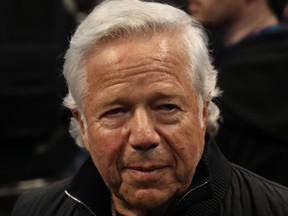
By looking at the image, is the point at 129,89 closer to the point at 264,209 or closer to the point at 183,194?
the point at 183,194

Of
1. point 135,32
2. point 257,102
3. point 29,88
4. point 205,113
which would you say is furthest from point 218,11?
point 29,88

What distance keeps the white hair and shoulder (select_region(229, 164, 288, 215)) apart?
27 centimetres

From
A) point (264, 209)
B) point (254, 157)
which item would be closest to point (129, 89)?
point (264, 209)

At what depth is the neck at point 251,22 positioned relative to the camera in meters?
3.37

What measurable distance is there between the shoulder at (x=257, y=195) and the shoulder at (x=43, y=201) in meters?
0.62

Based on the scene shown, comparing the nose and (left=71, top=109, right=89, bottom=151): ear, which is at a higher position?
the nose

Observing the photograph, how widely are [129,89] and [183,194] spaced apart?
1.21 feet

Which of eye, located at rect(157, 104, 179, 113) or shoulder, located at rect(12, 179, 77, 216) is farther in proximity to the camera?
shoulder, located at rect(12, 179, 77, 216)

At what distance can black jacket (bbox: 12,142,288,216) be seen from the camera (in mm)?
2203

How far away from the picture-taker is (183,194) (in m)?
2.21

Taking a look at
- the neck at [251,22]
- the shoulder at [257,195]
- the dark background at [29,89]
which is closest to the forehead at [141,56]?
the shoulder at [257,195]

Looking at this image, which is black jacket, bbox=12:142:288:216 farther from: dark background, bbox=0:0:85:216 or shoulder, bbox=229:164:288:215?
dark background, bbox=0:0:85:216

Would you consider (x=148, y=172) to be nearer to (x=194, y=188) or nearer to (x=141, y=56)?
(x=194, y=188)

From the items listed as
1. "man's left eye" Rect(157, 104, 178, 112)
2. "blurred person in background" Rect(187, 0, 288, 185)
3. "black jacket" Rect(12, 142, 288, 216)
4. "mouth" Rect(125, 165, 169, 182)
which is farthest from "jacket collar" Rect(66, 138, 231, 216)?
"blurred person in background" Rect(187, 0, 288, 185)
